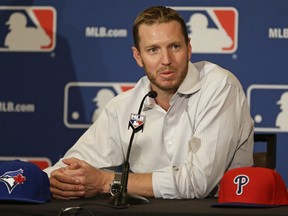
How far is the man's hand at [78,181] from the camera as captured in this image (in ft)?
8.69

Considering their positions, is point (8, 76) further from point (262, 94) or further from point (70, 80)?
point (262, 94)

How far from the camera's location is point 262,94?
12.5 feet

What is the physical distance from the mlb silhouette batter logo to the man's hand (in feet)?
0.90

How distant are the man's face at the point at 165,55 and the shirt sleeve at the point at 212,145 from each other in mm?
138

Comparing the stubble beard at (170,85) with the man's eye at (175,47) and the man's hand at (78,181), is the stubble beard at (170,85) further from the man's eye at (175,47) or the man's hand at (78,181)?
the man's hand at (78,181)

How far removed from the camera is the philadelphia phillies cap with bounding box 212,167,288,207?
224cm

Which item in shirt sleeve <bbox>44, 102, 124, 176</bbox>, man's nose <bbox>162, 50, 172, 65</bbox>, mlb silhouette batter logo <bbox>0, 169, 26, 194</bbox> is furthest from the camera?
shirt sleeve <bbox>44, 102, 124, 176</bbox>

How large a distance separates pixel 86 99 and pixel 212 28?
80 cm

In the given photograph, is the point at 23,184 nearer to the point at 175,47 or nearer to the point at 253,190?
the point at 253,190

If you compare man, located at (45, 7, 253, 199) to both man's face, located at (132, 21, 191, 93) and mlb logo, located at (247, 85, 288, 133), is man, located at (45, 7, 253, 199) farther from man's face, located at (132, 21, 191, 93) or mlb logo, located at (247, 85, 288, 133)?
mlb logo, located at (247, 85, 288, 133)

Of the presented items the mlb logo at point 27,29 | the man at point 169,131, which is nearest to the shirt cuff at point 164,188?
the man at point 169,131

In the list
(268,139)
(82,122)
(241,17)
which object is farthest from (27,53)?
(268,139)

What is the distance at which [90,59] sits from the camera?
3.97 meters

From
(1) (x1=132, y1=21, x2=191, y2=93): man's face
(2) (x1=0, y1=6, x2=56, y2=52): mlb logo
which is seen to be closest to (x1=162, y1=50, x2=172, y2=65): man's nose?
(1) (x1=132, y1=21, x2=191, y2=93): man's face
